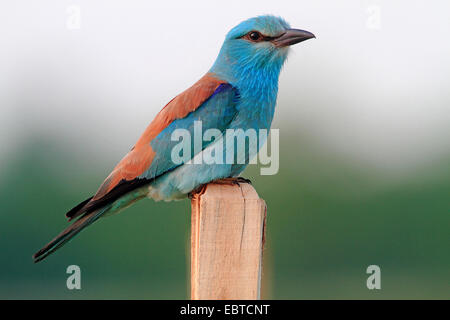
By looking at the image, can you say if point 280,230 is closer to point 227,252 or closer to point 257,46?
point 257,46

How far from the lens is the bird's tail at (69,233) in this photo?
4.09 meters

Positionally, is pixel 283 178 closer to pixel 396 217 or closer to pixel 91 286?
pixel 396 217

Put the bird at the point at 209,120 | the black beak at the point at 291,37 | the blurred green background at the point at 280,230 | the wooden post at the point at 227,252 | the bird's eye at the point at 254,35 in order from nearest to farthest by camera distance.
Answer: the wooden post at the point at 227,252
the bird at the point at 209,120
the black beak at the point at 291,37
the bird's eye at the point at 254,35
the blurred green background at the point at 280,230

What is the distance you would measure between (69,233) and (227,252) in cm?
163

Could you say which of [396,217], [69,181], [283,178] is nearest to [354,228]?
[396,217]

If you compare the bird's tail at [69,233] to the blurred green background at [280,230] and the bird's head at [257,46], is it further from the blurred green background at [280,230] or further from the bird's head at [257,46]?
the blurred green background at [280,230]

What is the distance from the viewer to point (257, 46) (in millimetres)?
5035

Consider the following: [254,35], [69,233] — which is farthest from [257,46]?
[69,233]

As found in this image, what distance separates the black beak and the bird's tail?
5.90 ft

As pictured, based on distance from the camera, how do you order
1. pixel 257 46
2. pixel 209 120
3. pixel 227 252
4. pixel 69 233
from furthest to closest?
1. pixel 257 46
2. pixel 209 120
3. pixel 69 233
4. pixel 227 252

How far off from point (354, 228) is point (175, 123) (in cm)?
660

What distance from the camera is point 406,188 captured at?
1088 cm

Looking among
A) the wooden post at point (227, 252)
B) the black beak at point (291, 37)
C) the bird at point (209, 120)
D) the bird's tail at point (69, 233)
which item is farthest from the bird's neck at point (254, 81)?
the wooden post at point (227, 252)

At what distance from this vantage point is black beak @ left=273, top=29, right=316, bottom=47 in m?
4.92
